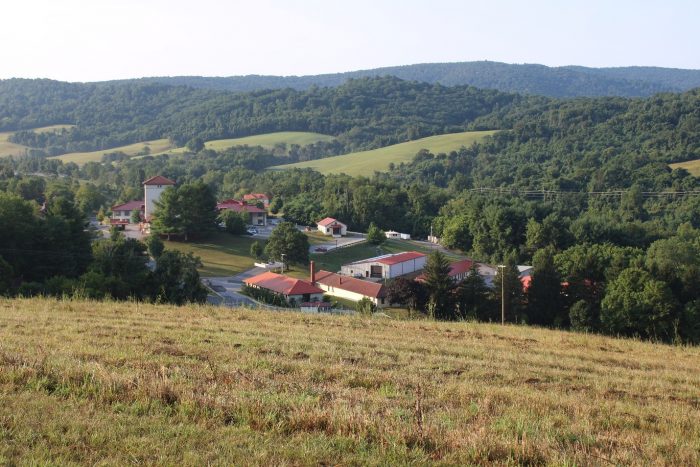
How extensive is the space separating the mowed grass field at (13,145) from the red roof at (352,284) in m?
124

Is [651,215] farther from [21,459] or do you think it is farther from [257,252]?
[21,459]

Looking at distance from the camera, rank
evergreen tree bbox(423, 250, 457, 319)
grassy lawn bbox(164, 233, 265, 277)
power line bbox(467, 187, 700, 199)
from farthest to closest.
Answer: power line bbox(467, 187, 700, 199), grassy lawn bbox(164, 233, 265, 277), evergreen tree bbox(423, 250, 457, 319)

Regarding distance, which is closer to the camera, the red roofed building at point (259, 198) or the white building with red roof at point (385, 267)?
the white building with red roof at point (385, 267)

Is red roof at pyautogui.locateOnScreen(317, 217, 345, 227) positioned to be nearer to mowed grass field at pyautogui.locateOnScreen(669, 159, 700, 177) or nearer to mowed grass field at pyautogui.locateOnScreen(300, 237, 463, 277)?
mowed grass field at pyautogui.locateOnScreen(300, 237, 463, 277)

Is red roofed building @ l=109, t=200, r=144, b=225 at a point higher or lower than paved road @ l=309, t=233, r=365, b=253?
higher

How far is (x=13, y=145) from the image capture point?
16238 centimetres

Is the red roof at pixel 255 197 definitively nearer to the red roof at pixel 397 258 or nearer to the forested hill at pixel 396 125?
the red roof at pixel 397 258

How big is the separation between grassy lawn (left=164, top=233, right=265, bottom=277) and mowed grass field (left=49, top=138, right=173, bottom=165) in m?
91.6

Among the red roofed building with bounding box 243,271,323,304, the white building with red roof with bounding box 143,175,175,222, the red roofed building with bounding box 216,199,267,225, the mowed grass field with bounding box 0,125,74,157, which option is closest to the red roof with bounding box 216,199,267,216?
the red roofed building with bounding box 216,199,267,225

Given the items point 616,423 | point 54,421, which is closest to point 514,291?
point 616,423

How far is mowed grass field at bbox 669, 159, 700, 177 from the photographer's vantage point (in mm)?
92812

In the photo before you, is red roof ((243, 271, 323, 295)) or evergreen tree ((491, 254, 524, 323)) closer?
evergreen tree ((491, 254, 524, 323))

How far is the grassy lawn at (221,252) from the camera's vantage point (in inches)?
1906

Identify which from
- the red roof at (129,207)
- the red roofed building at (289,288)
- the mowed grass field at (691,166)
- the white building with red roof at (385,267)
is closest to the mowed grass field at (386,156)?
the mowed grass field at (691,166)
